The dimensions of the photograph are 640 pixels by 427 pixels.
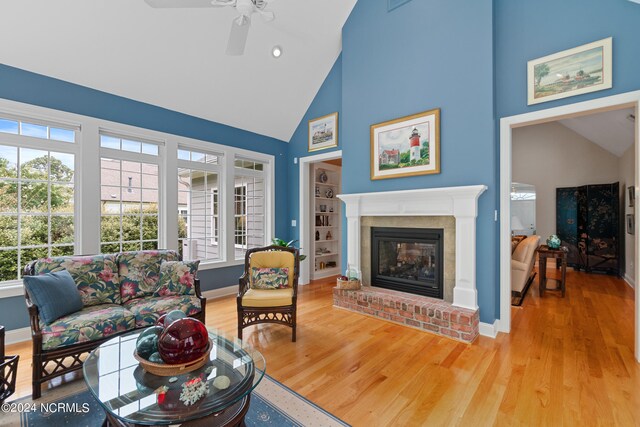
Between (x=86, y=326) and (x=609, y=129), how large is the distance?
7.46 meters

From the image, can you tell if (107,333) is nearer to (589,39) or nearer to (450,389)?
(450,389)

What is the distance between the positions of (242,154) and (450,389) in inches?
172

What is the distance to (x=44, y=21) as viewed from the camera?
112 inches

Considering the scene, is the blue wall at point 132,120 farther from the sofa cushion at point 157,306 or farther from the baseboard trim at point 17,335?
the sofa cushion at point 157,306

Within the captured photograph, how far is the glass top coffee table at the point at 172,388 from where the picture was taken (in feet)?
4.27

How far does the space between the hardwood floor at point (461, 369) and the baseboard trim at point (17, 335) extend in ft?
0.68

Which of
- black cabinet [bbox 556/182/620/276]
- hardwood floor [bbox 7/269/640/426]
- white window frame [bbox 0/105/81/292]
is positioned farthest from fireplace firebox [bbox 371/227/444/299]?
black cabinet [bbox 556/182/620/276]

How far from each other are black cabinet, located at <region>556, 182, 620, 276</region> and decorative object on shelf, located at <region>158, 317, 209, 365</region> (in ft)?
24.7

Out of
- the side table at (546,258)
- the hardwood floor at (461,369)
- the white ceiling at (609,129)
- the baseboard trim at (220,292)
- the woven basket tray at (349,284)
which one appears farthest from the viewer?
the baseboard trim at (220,292)

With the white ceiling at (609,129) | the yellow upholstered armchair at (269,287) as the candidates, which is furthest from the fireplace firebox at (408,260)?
the white ceiling at (609,129)

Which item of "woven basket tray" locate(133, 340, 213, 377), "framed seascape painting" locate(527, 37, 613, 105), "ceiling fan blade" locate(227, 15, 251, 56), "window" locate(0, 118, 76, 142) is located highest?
"ceiling fan blade" locate(227, 15, 251, 56)

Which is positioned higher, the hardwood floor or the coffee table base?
the coffee table base

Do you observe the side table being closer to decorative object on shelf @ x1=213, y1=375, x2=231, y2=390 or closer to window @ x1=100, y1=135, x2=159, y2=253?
decorative object on shelf @ x1=213, y1=375, x2=231, y2=390

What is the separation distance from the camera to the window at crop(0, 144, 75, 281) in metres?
3.09
